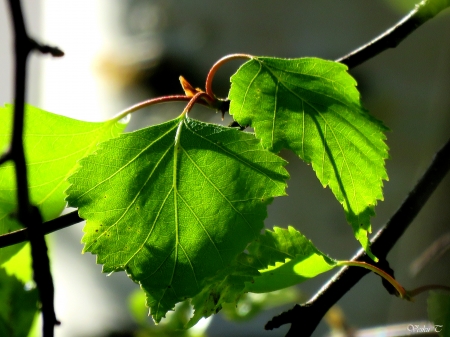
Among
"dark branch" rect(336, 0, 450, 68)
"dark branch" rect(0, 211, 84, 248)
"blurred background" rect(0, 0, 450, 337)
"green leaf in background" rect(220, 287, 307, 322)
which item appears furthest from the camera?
"blurred background" rect(0, 0, 450, 337)

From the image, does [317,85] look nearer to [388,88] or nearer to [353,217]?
[353,217]

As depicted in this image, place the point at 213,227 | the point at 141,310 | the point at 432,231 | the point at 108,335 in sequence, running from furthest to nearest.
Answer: the point at 108,335
the point at 432,231
the point at 141,310
the point at 213,227

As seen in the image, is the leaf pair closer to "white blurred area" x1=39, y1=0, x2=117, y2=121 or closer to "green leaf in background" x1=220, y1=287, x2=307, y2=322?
"green leaf in background" x1=220, y1=287, x2=307, y2=322

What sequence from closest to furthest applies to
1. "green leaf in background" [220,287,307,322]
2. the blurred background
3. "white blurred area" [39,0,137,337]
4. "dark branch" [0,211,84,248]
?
1. "dark branch" [0,211,84,248]
2. "green leaf in background" [220,287,307,322]
3. the blurred background
4. "white blurred area" [39,0,137,337]

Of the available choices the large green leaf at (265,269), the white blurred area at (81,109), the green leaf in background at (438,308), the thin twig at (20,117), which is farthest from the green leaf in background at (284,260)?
the white blurred area at (81,109)

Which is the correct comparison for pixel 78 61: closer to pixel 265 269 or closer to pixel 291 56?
pixel 291 56

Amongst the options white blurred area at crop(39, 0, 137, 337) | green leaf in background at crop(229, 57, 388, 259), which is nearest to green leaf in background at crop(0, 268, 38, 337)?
green leaf in background at crop(229, 57, 388, 259)

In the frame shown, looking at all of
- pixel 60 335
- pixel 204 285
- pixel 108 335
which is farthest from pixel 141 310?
pixel 60 335

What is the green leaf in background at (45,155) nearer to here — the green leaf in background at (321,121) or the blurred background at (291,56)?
the green leaf in background at (321,121)
